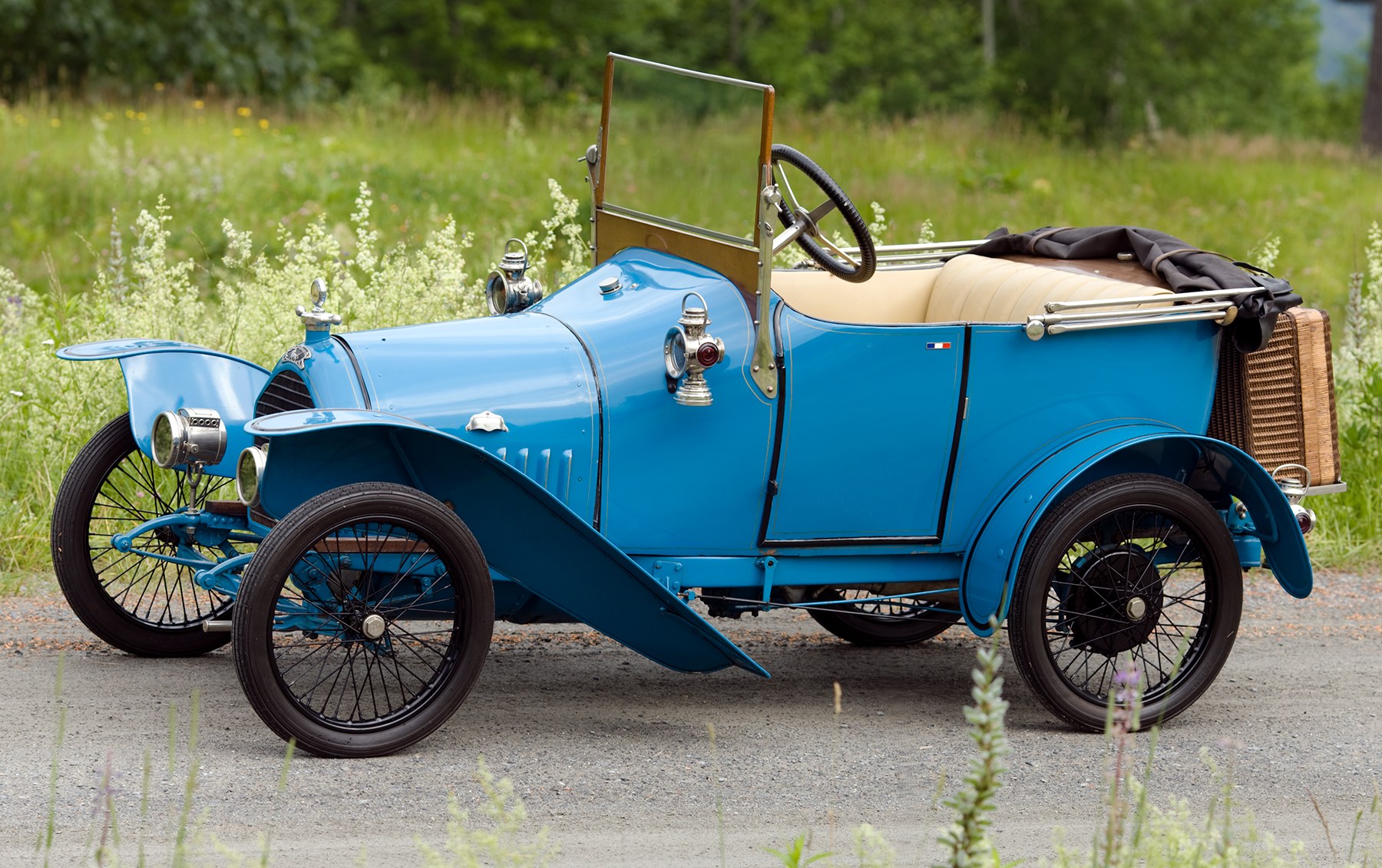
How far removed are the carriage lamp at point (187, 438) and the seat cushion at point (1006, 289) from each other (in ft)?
7.51

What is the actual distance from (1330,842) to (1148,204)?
1072 cm

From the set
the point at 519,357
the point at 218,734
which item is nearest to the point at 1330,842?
the point at 519,357

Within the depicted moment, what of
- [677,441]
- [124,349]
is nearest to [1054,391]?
[677,441]

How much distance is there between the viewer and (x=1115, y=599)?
450 cm

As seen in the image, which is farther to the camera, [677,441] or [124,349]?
[124,349]

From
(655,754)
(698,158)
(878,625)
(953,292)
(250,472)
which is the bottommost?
(878,625)

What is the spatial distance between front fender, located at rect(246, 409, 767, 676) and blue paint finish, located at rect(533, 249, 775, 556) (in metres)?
0.20

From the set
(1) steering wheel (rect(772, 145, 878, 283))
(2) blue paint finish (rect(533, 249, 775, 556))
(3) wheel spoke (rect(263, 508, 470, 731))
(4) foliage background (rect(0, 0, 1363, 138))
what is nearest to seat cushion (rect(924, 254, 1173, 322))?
(1) steering wheel (rect(772, 145, 878, 283))

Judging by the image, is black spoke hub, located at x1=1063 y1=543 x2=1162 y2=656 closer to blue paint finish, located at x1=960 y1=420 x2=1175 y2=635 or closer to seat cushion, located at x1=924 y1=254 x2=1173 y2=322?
blue paint finish, located at x1=960 y1=420 x2=1175 y2=635

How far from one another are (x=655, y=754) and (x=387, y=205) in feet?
26.6

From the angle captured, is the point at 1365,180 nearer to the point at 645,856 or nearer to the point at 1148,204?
the point at 1148,204

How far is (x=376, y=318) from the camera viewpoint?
6.63 meters

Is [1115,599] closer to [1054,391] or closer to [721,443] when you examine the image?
[1054,391]

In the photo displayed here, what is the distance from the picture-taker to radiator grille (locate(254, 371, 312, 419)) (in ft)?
13.7
